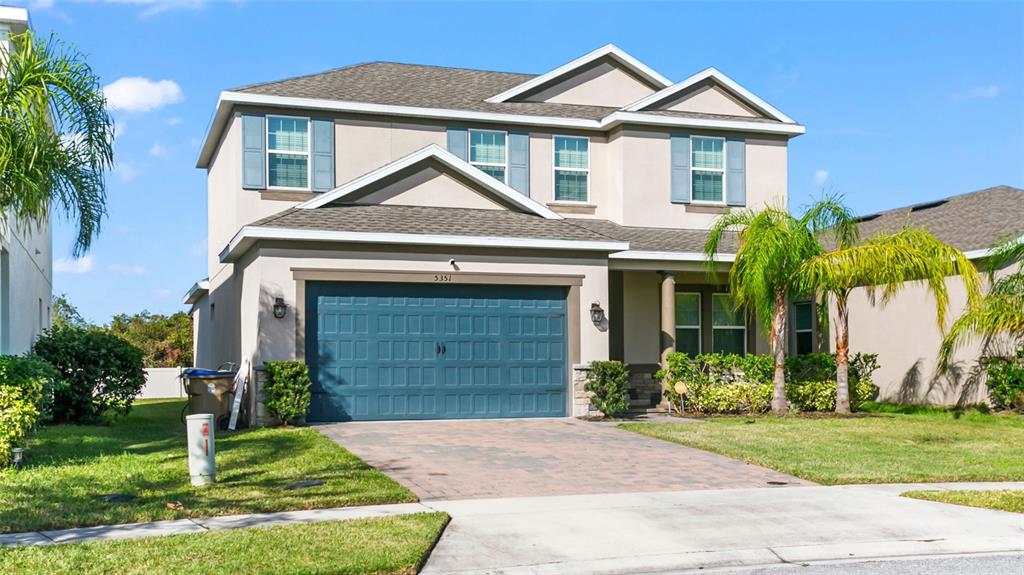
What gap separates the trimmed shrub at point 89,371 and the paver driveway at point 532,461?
4338mm

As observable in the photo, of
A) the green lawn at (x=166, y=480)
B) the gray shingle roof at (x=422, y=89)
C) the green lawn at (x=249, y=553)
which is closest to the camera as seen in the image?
the green lawn at (x=249, y=553)

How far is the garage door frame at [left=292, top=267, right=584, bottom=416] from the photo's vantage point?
1805 centimetres

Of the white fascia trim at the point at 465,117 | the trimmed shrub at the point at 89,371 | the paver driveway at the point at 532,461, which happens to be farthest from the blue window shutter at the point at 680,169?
the trimmed shrub at the point at 89,371

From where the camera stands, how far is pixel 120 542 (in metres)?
8.23

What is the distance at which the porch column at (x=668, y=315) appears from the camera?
2105 cm

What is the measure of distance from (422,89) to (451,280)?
266 inches

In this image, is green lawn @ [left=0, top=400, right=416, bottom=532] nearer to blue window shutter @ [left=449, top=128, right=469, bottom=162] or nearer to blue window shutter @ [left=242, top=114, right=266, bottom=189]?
blue window shutter @ [left=242, top=114, right=266, bottom=189]

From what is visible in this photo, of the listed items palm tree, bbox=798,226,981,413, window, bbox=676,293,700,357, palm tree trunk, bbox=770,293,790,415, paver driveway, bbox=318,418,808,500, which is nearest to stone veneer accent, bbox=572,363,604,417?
paver driveway, bbox=318,418,808,500

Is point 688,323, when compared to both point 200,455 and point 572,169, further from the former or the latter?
point 200,455

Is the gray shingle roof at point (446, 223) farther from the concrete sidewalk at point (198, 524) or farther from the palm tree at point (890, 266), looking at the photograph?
the concrete sidewalk at point (198, 524)

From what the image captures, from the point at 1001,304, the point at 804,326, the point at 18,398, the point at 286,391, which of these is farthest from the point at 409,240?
the point at 804,326

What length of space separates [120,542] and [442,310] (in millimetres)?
11102

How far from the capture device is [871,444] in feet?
51.2

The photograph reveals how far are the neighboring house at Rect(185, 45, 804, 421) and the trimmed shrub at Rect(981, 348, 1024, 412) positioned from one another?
504 centimetres
